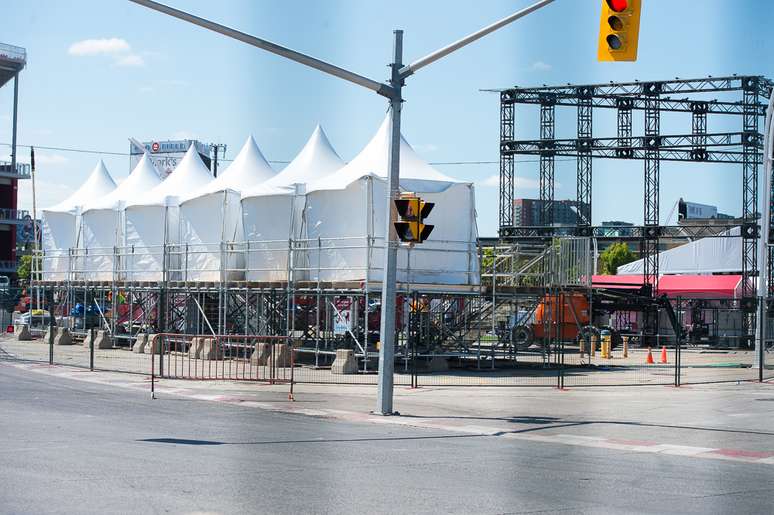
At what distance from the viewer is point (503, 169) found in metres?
53.8

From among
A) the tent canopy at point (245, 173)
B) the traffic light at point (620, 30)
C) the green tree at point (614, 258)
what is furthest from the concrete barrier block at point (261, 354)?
the green tree at point (614, 258)

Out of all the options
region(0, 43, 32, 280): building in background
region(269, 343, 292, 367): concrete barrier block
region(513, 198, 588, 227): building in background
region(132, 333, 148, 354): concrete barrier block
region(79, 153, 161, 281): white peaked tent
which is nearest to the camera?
region(269, 343, 292, 367): concrete barrier block

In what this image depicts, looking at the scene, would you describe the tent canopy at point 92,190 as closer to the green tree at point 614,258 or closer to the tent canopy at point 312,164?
the tent canopy at point 312,164

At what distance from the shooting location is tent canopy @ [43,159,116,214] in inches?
1652

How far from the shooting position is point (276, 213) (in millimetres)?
30469

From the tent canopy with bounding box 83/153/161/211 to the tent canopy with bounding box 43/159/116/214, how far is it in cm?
93

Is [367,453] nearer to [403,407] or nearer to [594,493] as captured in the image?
[594,493]

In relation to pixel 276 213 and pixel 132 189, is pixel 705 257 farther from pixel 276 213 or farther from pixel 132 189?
pixel 276 213

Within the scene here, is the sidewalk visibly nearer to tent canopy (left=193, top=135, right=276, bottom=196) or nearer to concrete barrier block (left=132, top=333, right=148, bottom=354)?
concrete barrier block (left=132, top=333, right=148, bottom=354)

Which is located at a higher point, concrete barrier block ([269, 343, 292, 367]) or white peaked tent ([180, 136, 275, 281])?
white peaked tent ([180, 136, 275, 281])

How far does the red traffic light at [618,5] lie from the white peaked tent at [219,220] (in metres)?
19.9

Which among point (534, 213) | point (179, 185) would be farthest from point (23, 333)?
point (534, 213)

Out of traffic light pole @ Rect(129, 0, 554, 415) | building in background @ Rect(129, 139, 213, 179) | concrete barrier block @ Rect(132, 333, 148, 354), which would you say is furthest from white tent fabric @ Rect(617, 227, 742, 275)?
building in background @ Rect(129, 139, 213, 179)

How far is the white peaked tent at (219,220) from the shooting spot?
31969 millimetres
